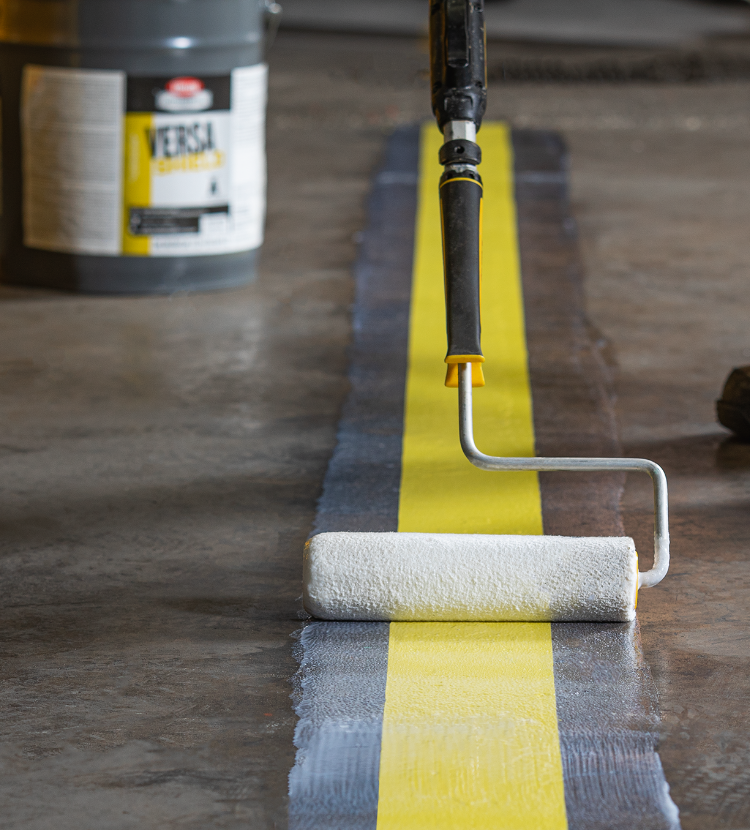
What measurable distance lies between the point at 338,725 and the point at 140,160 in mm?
2470

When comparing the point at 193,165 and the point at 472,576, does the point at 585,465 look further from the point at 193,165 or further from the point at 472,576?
the point at 193,165

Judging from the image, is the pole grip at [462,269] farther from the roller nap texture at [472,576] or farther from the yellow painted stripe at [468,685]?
the yellow painted stripe at [468,685]

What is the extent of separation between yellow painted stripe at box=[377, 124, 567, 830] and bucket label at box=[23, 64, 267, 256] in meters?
1.18

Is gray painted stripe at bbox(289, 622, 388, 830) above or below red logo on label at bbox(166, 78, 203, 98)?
below

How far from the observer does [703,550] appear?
87.9 inches

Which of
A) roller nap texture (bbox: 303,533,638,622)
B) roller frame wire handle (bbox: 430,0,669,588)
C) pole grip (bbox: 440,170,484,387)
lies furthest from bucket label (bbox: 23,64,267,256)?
roller nap texture (bbox: 303,533,638,622)

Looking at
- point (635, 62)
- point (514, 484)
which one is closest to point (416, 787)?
point (514, 484)

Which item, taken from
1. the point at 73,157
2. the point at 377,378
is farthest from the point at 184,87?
the point at 377,378

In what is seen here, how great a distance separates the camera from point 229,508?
94.8 inches

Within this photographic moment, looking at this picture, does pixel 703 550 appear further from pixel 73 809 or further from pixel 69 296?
pixel 69 296

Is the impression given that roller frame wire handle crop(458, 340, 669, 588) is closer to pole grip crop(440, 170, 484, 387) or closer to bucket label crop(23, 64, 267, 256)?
pole grip crop(440, 170, 484, 387)

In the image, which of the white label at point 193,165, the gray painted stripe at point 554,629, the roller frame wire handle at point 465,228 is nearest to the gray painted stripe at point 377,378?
the gray painted stripe at point 554,629

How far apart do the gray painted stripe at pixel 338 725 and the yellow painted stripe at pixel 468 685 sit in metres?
0.02

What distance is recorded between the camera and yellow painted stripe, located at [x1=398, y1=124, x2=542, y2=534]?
7.86 ft
